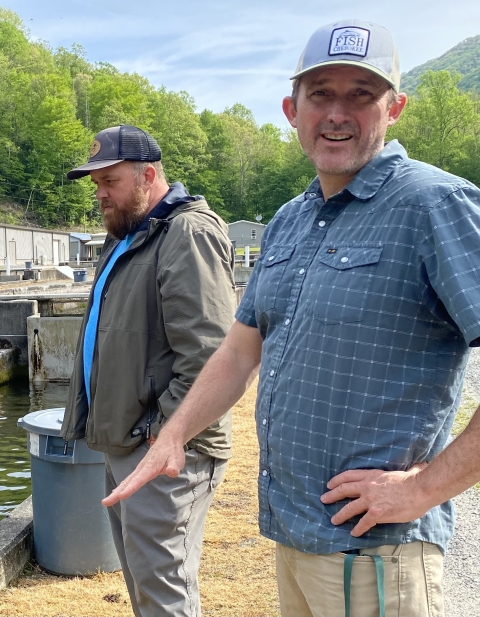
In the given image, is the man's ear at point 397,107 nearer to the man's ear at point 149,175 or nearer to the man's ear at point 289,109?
the man's ear at point 289,109

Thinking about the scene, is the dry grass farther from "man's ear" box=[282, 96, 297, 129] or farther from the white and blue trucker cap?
the white and blue trucker cap

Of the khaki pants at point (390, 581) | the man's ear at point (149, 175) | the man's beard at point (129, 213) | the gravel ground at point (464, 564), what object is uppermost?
the man's ear at point (149, 175)

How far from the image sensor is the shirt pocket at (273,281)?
2.18 meters

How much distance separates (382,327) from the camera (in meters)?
1.85

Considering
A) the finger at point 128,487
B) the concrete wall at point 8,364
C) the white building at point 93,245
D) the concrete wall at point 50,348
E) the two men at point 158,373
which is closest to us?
the finger at point 128,487

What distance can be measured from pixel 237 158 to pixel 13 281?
93358mm

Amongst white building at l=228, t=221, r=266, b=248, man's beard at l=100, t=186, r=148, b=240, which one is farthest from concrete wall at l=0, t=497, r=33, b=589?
white building at l=228, t=221, r=266, b=248

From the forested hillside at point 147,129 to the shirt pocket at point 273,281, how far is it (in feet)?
292

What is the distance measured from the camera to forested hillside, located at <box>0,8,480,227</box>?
94562mm

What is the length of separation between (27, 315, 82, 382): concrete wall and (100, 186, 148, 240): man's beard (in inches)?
461

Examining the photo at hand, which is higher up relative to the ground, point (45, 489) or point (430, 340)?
point (430, 340)

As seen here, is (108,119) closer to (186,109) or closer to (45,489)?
(186,109)

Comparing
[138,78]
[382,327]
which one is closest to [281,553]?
[382,327]

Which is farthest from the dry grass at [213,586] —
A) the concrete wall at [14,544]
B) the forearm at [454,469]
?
the forearm at [454,469]
